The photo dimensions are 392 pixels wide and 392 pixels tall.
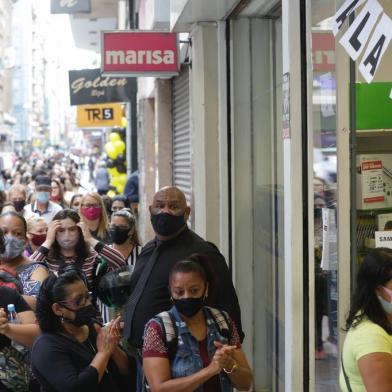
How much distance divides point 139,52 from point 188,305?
234 inches

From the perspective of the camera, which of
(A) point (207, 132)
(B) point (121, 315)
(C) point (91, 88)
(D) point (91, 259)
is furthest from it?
(C) point (91, 88)

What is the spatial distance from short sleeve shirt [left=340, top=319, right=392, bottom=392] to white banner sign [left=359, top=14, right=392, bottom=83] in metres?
1.01

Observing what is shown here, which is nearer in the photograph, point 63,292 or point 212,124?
point 63,292

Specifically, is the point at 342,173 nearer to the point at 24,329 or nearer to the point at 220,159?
the point at 24,329

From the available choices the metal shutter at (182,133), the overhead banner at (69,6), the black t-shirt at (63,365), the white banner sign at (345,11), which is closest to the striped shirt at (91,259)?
the black t-shirt at (63,365)

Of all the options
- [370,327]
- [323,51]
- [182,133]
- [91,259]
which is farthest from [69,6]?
[370,327]

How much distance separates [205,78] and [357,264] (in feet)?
12.0

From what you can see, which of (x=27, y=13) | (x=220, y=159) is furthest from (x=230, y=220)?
(x=27, y=13)

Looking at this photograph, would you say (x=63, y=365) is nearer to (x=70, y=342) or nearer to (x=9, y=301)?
(x=70, y=342)

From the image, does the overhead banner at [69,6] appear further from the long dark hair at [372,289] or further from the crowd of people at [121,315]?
the long dark hair at [372,289]

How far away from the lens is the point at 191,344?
139 inches

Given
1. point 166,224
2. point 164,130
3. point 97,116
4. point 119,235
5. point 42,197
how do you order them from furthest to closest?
1. point 97,116
2. point 164,130
3. point 42,197
4. point 119,235
5. point 166,224

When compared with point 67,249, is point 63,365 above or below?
below

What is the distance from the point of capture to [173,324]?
11.6 feet
